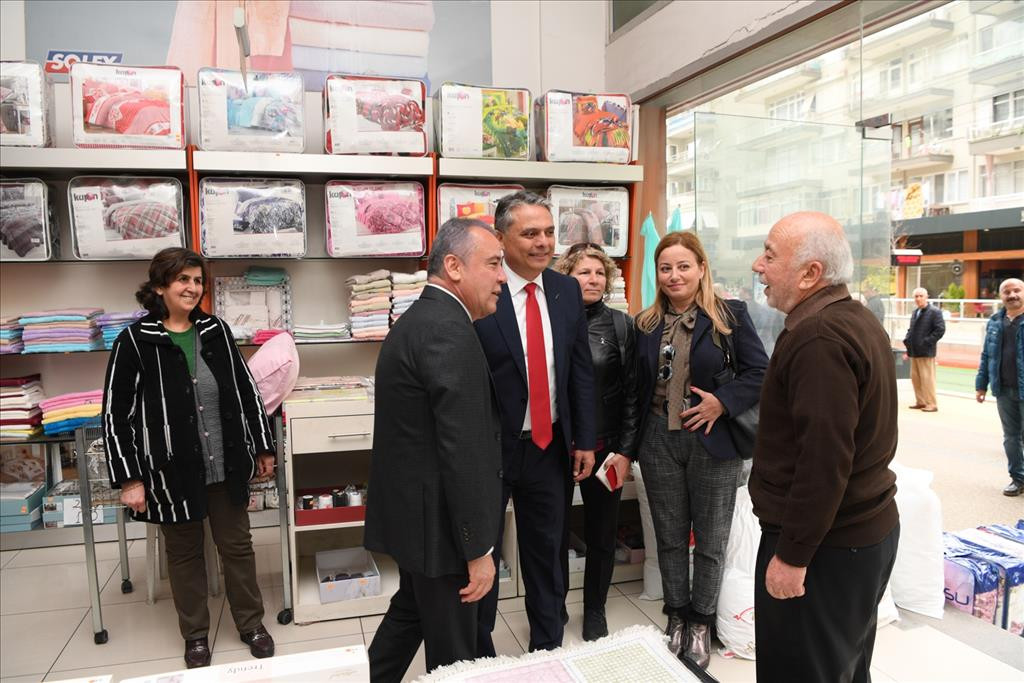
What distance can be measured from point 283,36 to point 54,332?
2.13 m

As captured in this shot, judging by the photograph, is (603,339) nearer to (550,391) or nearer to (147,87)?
(550,391)

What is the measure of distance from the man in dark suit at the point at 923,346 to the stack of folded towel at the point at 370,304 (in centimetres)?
258

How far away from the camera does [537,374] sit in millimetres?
2555

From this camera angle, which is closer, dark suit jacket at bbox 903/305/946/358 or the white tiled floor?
the white tiled floor

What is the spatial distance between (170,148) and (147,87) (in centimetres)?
30

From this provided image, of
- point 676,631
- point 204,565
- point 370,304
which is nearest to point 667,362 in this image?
point 676,631

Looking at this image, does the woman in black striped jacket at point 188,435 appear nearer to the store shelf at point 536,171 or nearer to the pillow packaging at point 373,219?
→ the pillow packaging at point 373,219

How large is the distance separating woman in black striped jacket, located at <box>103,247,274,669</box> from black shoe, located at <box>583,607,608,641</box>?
1.32m

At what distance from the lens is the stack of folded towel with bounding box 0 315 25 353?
3.66m

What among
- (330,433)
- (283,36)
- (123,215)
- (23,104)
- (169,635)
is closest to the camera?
(169,635)

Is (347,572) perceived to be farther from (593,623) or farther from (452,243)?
(452,243)

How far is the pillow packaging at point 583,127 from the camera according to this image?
4.06 m

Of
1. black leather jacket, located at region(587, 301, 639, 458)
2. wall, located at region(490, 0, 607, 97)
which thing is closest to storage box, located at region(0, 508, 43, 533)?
black leather jacket, located at region(587, 301, 639, 458)

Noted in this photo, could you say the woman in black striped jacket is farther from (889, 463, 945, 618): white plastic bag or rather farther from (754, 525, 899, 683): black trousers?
(889, 463, 945, 618): white plastic bag
